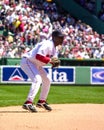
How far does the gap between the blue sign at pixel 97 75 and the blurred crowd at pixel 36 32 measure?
1837 mm

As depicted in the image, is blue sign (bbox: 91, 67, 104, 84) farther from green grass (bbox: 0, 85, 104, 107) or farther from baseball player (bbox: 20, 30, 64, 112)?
baseball player (bbox: 20, 30, 64, 112)

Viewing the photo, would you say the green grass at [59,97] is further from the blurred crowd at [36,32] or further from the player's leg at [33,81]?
the blurred crowd at [36,32]

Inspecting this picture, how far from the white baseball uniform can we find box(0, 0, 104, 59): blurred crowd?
10.7 meters

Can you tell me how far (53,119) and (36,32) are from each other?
14721 millimetres

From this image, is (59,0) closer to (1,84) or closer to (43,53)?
(1,84)

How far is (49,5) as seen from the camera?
2855cm

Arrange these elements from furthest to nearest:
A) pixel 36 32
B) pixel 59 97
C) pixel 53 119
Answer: pixel 36 32 → pixel 59 97 → pixel 53 119

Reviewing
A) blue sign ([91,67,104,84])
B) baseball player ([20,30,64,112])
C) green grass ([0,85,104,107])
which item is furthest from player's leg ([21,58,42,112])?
blue sign ([91,67,104,84])

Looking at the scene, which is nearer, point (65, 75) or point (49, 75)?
point (49, 75)

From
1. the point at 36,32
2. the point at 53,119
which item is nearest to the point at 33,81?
the point at 53,119

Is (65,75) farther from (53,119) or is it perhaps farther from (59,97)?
(53,119)

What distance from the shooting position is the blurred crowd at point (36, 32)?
74.8 feet

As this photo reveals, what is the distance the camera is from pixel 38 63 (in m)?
10.9

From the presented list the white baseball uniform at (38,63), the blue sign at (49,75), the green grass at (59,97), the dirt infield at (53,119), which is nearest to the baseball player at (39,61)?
the white baseball uniform at (38,63)
